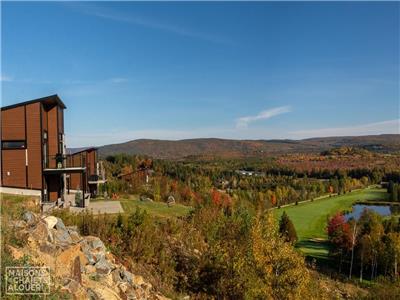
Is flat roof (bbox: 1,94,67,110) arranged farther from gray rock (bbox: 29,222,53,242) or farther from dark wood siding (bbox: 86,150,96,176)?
gray rock (bbox: 29,222,53,242)

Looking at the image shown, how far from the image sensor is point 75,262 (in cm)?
920

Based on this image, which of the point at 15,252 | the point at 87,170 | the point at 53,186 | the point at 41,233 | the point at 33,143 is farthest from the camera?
the point at 87,170

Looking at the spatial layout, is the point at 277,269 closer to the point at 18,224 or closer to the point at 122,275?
the point at 122,275

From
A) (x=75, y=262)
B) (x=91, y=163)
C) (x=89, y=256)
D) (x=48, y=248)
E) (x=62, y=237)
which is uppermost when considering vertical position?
(x=91, y=163)

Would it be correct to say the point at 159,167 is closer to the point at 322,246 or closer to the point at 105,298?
the point at 322,246

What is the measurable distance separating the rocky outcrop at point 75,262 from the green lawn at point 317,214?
4166cm

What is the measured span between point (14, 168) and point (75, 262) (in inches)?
531

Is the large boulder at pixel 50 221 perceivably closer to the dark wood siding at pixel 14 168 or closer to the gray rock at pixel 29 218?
the gray rock at pixel 29 218

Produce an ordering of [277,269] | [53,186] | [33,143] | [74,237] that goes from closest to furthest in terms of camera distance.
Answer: [74,237], [277,269], [33,143], [53,186]

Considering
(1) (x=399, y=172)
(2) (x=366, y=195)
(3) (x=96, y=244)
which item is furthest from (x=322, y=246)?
(1) (x=399, y=172)

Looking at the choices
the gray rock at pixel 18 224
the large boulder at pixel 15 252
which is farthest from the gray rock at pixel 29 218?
the large boulder at pixel 15 252

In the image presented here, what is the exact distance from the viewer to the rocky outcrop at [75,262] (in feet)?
27.0

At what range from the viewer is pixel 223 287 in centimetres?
1391

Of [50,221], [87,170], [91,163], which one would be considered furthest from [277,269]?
[91,163]
